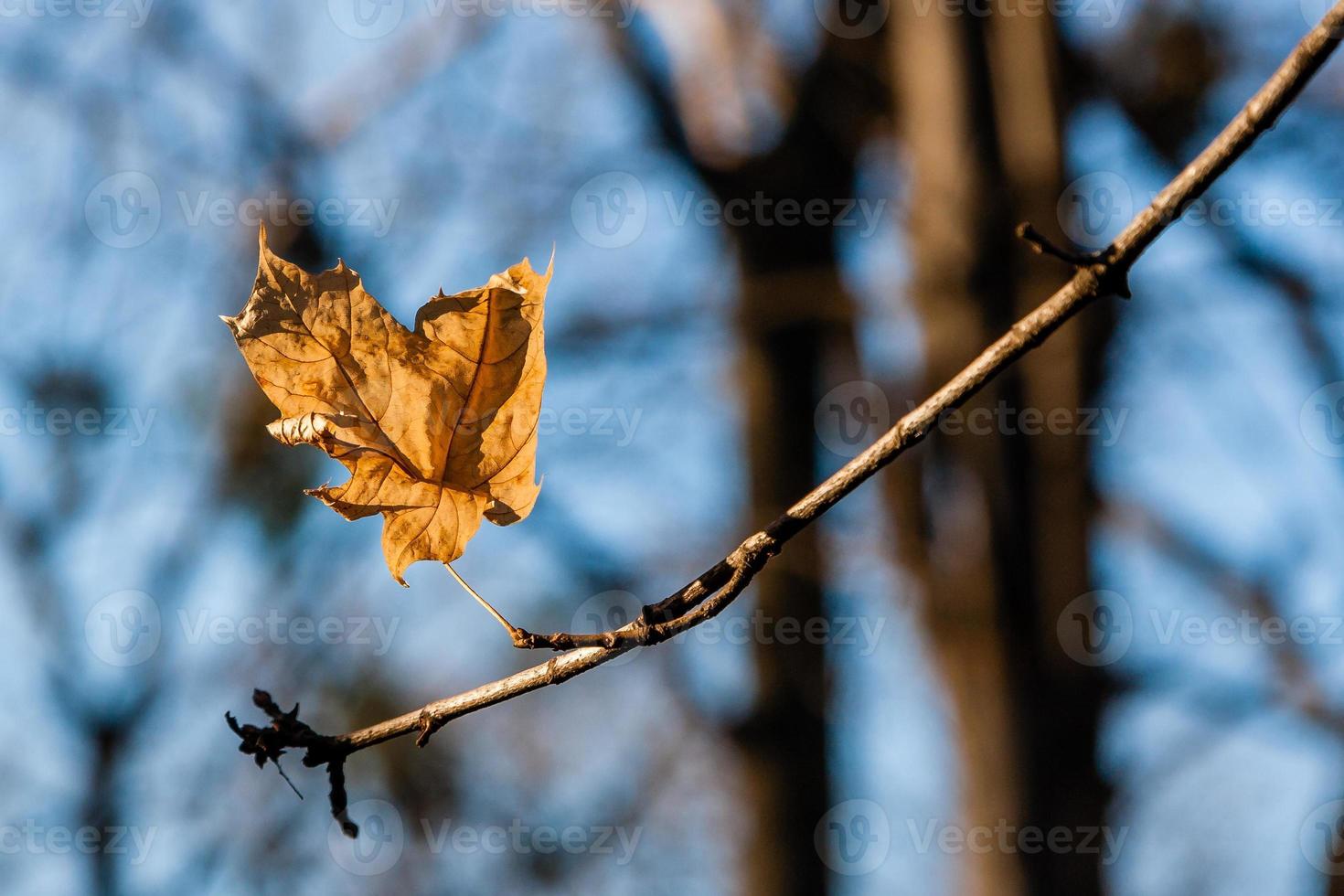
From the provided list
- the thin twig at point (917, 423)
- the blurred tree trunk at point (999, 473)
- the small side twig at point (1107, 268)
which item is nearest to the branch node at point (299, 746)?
the thin twig at point (917, 423)

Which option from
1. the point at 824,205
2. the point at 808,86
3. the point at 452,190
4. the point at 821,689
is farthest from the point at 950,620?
the point at 452,190

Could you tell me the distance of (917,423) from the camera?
28.4 inches

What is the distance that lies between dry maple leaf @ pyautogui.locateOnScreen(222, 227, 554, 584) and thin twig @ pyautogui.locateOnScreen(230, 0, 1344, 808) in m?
0.22

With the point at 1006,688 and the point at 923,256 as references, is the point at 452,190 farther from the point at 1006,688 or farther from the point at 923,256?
the point at 1006,688

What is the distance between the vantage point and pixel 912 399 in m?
3.99

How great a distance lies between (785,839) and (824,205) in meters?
2.74

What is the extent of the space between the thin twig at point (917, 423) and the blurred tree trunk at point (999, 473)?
2543 millimetres

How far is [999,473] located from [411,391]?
8.72 ft

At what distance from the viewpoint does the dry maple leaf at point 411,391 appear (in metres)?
0.98

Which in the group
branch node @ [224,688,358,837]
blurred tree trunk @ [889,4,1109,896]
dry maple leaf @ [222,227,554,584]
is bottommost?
branch node @ [224,688,358,837]

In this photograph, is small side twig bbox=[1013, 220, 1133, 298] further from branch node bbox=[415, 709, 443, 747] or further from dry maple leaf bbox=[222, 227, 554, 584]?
branch node bbox=[415, 709, 443, 747]

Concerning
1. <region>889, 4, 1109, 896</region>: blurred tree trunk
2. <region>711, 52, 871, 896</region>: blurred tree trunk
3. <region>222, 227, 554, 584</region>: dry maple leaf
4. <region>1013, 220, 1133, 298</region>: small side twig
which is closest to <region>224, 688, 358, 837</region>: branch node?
<region>222, 227, 554, 584</region>: dry maple leaf

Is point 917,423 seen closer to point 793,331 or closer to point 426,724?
point 426,724

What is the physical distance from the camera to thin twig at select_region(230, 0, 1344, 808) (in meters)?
0.62
